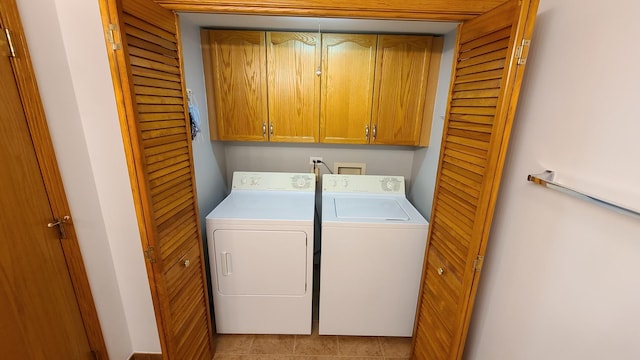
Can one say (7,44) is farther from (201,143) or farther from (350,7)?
(350,7)

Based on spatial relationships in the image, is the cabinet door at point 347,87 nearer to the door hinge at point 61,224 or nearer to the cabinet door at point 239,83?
the cabinet door at point 239,83

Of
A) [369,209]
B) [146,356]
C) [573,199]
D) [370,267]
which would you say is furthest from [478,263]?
[146,356]

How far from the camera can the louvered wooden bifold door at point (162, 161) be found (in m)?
0.96

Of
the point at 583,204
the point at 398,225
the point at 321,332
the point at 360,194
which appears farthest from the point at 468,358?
the point at 360,194

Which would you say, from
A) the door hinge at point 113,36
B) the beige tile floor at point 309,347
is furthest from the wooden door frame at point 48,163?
the beige tile floor at point 309,347

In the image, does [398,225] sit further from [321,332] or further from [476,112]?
[321,332]

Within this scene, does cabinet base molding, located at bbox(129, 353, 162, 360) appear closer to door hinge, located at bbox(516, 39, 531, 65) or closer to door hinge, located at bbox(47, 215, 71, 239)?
door hinge, located at bbox(47, 215, 71, 239)

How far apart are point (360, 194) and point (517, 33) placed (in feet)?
4.99

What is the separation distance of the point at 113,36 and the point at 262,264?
4.70ft

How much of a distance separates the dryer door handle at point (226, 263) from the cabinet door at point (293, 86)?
966 millimetres

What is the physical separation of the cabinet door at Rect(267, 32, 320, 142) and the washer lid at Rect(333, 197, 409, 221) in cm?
60

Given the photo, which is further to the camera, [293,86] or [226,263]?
[293,86]

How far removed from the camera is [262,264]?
1.75m

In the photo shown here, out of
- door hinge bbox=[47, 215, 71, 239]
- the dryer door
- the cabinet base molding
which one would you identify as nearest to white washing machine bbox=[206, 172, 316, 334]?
the dryer door
